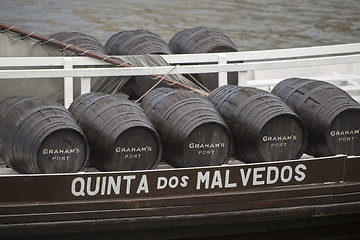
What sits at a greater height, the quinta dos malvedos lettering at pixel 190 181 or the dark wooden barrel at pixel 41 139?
the dark wooden barrel at pixel 41 139

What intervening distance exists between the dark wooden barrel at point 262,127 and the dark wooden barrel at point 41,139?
1.58 metres

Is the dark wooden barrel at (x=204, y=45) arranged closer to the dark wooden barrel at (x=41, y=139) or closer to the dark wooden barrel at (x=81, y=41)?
the dark wooden barrel at (x=81, y=41)

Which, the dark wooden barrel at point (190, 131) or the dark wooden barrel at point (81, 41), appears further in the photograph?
the dark wooden barrel at point (81, 41)

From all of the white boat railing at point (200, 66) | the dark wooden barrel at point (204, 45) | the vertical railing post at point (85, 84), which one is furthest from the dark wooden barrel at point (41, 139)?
the dark wooden barrel at point (204, 45)

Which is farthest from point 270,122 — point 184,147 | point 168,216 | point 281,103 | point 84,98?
point 84,98

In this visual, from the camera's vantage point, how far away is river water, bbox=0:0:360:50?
2034 cm

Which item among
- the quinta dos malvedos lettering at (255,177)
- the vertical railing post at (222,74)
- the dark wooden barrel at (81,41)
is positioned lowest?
the quinta dos malvedos lettering at (255,177)

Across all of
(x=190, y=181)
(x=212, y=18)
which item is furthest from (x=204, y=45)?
(x=212, y=18)

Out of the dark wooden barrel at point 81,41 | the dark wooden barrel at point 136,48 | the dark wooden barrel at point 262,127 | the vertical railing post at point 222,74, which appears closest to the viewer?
the dark wooden barrel at point 262,127

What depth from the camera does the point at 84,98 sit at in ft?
24.6

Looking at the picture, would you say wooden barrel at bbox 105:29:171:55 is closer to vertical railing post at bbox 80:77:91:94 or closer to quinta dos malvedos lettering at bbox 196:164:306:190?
vertical railing post at bbox 80:77:91:94

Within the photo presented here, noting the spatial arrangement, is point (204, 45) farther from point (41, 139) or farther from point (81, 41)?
point (41, 139)

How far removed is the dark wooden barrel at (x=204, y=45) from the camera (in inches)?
395

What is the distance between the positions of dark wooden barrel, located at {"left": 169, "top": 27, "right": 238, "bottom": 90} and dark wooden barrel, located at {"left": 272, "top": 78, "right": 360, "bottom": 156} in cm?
223
